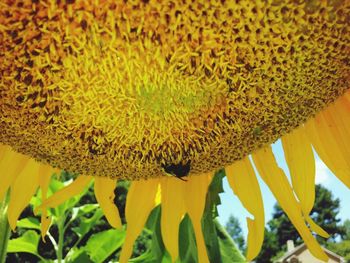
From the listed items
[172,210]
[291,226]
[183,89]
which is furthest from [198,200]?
[291,226]

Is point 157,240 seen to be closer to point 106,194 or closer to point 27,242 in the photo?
point 106,194

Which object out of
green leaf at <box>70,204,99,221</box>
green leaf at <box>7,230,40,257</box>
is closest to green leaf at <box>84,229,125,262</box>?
green leaf at <box>7,230,40,257</box>

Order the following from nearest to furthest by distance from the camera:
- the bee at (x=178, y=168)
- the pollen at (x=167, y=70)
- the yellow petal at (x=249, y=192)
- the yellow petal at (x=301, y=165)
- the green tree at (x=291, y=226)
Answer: the pollen at (x=167, y=70) < the bee at (x=178, y=168) < the yellow petal at (x=301, y=165) < the yellow petal at (x=249, y=192) < the green tree at (x=291, y=226)

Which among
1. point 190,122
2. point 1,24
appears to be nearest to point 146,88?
point 190,122

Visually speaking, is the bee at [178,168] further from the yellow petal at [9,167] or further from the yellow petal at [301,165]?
the yellow petal at [9,167]

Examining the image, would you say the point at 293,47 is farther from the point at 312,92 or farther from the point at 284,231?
the point at 284,231

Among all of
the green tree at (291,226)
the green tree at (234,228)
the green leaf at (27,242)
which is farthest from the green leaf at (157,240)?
the green tree at (234,228)

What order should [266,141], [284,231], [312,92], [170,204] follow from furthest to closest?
[284,231] < [170,204] < [266,141] < [312,92]
